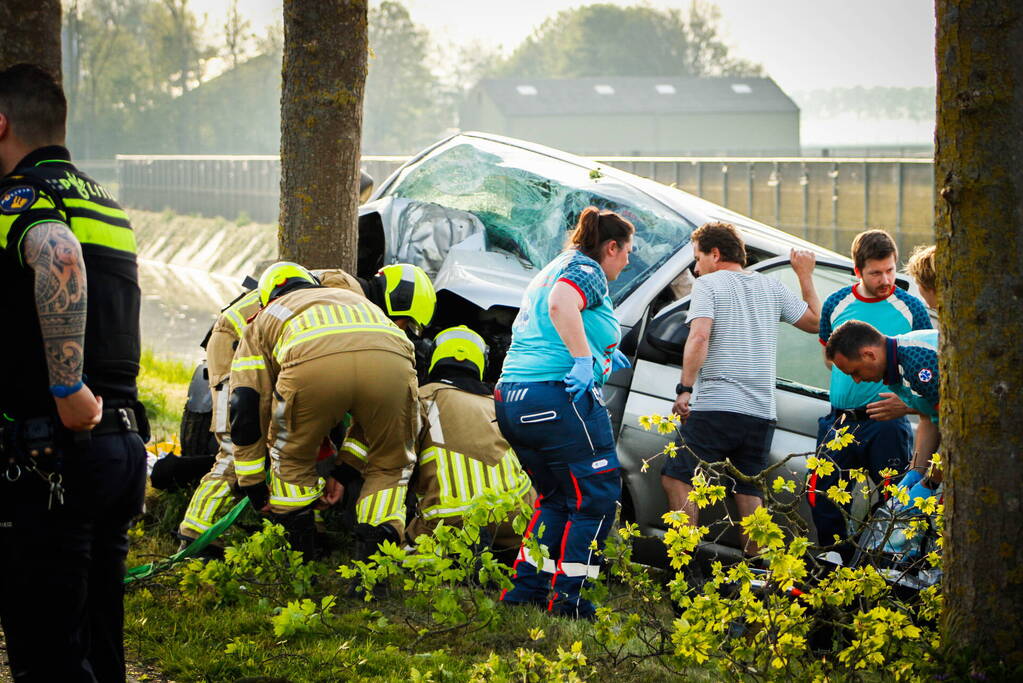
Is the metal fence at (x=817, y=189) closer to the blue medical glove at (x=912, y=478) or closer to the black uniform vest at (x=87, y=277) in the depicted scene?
the blue medical glove at (x=912, y=478)

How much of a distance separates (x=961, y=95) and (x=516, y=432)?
85.7 inches

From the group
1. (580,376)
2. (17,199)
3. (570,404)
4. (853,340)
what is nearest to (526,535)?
(570,404)

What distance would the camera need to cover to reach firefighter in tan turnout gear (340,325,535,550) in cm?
507

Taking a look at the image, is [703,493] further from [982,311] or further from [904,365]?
[904,365]

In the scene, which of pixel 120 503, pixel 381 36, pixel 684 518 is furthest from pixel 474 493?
pixel 381 36

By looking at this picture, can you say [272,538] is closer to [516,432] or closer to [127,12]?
[516,432]

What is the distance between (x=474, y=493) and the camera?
509 centimetres

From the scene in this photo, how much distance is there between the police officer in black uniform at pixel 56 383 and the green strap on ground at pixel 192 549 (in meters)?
1.68

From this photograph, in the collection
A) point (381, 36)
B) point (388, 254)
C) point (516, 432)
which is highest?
point (381, 36)

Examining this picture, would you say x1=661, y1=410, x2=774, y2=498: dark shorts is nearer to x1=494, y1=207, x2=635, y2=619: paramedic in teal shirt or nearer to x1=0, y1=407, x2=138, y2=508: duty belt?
x1=494, y1=207, x2=635, y2=619: paramedic in teal shirt

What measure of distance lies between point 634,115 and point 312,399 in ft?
254

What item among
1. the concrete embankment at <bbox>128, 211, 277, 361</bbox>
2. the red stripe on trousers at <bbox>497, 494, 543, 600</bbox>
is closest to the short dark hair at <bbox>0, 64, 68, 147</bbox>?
the red stripe on trousers at <bbox>497, 494, 543, 600</bbox>

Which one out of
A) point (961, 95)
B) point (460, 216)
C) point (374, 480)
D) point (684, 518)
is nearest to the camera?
point (961, 95)

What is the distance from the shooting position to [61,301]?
279 cm
